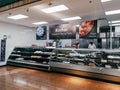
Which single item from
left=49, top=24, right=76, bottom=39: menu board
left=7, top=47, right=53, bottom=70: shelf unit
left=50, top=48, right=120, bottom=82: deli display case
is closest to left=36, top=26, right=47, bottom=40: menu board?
left=49, top=24, right=76, bottom=39: menu board

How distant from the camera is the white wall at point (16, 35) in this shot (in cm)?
802

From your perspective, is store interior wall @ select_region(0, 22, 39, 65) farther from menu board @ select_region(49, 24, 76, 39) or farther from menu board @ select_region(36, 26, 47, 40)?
menu board @ select_region(49, 24, 76, 39)

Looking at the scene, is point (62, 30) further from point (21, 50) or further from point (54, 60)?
point (21, 50)

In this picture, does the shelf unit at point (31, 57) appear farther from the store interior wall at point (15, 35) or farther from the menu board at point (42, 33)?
the menu board at point (42, 33)

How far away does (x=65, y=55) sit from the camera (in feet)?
19.6

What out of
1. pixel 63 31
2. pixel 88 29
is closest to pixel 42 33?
pixel 63 31

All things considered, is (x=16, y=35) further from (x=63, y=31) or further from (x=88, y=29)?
(x=88, y=29)

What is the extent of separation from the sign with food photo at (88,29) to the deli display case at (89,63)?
2.32ft

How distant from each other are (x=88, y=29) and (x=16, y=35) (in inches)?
217

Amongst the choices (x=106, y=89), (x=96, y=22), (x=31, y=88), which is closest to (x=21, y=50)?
(x=31, y=88)

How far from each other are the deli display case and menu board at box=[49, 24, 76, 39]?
70 centimetres

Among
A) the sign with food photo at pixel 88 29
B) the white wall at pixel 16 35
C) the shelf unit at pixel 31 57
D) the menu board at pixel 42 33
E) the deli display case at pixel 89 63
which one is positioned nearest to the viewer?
the deli display case at pixel 89 63

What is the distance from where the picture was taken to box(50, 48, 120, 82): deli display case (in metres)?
4.59

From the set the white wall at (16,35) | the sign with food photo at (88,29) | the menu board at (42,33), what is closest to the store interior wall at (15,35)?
the white wall at (16,35)
